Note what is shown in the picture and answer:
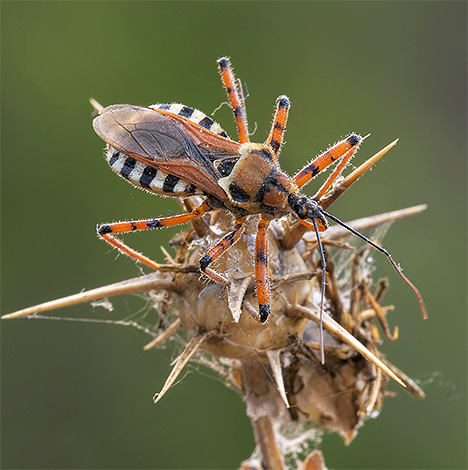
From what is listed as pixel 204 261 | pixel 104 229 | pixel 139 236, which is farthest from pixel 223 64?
pixel 139 236

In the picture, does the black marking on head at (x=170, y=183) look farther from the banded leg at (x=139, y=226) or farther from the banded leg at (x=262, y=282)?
the banded leg at (x=262, y=282)

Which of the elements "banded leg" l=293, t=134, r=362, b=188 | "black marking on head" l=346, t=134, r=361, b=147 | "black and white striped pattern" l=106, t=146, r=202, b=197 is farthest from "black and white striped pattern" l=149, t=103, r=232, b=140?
"black marking on head" l=346, t=134, r=361, b=147

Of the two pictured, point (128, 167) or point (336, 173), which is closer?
point (336, 173)

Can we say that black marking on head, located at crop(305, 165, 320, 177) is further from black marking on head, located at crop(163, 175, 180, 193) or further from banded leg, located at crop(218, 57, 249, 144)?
black marking on head, located at crop(163, 175, 180, 193)

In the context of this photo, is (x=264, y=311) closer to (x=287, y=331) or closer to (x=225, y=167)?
(x=287, y=331)

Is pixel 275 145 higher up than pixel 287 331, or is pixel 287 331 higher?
pixel 275 145

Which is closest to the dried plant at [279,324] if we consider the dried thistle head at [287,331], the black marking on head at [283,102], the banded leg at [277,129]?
the dried thistle head at [287,331]
